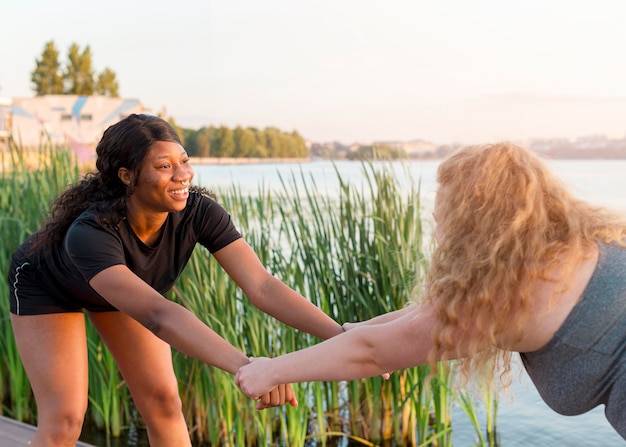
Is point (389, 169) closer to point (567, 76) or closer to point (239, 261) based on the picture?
→ point (239, 261)

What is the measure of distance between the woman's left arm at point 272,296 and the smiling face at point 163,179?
231 mm

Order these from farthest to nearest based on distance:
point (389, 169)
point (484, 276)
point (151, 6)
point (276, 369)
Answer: point (151, 6) → point (389, 169) → point (276, 369) → point (484, 276)

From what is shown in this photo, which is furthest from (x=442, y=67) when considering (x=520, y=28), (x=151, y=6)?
(x=151, y=6)

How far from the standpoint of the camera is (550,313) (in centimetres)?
131

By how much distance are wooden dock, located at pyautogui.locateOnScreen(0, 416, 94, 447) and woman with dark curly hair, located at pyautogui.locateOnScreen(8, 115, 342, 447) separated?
2.34 ft

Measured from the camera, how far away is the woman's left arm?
2.02 meters

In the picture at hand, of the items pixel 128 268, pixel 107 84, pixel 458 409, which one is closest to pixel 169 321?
pixel 128 268

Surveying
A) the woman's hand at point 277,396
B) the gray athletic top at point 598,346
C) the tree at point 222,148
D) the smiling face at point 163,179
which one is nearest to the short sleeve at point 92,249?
the smiling face at point 163,179

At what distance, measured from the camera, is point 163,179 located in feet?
6.32

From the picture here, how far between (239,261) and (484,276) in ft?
3.10

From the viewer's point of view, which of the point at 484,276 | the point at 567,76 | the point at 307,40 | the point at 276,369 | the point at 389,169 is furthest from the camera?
the point at 307,40

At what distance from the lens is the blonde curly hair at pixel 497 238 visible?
4.26ft

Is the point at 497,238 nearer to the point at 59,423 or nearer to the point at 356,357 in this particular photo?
the point at 356,357

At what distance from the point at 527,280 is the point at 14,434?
2319 mm
